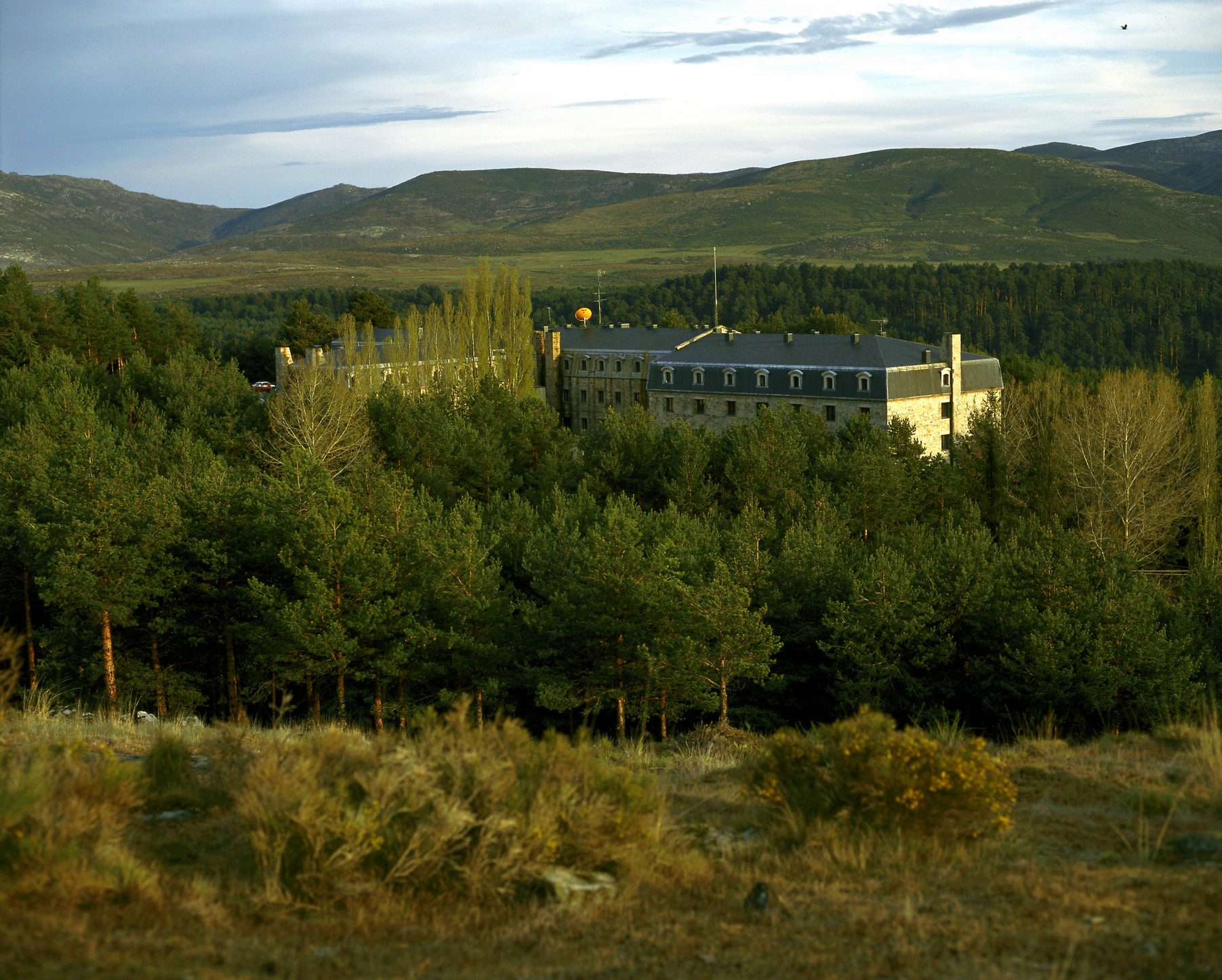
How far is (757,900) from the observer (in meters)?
8.23

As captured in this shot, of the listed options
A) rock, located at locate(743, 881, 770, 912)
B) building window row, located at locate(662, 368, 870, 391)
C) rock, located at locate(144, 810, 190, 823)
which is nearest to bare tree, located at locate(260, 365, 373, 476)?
building window row, located at locate(662, 368, 870, 391)

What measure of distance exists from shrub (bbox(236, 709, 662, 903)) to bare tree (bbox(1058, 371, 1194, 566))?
4178 centimetres

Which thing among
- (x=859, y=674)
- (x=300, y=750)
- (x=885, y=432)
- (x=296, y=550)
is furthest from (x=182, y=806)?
(x=885, y=432)

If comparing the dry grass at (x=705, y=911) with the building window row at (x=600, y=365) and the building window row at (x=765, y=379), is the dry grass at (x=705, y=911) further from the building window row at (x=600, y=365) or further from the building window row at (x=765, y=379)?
the building window row at (x=600, y=365)

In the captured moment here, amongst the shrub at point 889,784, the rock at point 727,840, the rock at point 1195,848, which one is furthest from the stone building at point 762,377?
the rock at point 1195,848

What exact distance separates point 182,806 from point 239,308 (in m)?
192

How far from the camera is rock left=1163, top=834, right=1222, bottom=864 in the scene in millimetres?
8820

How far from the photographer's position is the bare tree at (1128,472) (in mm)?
48125

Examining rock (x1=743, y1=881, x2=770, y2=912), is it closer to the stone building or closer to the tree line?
the tree line

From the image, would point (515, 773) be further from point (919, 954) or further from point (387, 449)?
point (387, 449)

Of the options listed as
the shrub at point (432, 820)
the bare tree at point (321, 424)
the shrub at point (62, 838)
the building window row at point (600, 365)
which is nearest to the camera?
the shrub at point (62, 838)

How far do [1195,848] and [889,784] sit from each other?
2435 mm

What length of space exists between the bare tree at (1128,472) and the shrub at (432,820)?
41.8 metres

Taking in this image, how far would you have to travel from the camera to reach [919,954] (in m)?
7.33
